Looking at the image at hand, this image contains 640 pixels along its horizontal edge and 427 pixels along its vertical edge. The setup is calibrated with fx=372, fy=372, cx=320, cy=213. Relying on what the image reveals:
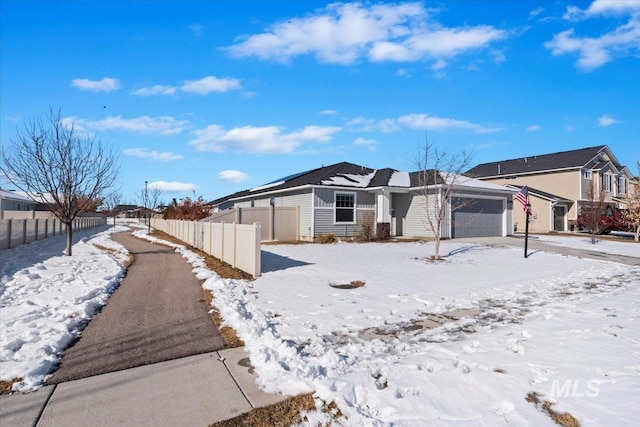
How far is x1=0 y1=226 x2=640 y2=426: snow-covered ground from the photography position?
10.9 feet

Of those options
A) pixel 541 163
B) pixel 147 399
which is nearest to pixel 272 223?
pixel 147 399

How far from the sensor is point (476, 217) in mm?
22047

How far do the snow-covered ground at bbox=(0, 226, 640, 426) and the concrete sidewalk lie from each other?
29 cm

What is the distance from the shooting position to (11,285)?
8.20 metres

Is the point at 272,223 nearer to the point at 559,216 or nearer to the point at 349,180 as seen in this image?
the point at 349,180

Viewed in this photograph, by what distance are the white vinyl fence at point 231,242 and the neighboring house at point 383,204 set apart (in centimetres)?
572

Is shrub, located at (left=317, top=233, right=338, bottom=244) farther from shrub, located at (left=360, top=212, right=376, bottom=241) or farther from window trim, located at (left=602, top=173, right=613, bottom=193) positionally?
window trim, located at (left=602, top=173, right=613, bottom=193)

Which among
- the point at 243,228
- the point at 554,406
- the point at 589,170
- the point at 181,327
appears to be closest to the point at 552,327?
the point at 554,406

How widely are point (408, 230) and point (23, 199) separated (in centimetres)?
4986

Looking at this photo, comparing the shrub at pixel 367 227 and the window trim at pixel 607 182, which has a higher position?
the window trim at pixel 607 182

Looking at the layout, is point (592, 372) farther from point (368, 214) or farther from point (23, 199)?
point (23, 199)

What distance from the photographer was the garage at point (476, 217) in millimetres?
21188

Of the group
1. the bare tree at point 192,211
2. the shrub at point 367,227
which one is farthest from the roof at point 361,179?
the bare tree at point 192,211

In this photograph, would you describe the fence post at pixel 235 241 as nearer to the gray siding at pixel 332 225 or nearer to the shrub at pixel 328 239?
the shrub at pixel 328 239
